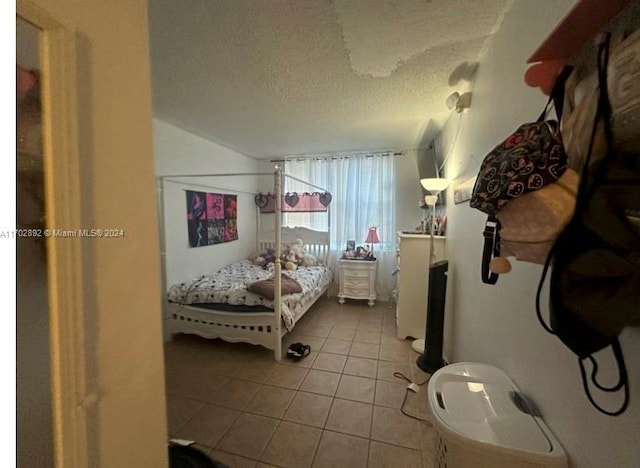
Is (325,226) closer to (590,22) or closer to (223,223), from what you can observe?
(223,223)

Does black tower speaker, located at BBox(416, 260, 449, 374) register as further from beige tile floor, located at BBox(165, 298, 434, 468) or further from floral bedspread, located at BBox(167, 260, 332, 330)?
floral bedspread, located at BBox(167, 260, 332, 330)

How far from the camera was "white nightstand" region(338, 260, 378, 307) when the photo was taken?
392 centimetres

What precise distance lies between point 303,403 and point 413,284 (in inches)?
63.4

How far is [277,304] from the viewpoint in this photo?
2.50 meters

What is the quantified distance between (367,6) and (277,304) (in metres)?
2.25

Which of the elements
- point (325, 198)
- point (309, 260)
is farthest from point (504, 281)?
point (325, 198)

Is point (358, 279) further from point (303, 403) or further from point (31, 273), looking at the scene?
point (31, 273)

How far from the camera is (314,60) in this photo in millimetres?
1760

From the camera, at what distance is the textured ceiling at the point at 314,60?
1.35 m

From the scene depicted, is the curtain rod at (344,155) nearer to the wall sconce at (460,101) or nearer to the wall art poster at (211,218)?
the wall art poster at (211,218)

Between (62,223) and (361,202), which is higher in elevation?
(361,202)

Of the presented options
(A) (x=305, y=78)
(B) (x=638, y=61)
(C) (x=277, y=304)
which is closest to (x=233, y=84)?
(A) (x=305, y=78)

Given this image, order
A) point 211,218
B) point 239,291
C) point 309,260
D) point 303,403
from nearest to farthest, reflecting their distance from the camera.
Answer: point 303,403
point 239,291
point 211,218
point 309,260

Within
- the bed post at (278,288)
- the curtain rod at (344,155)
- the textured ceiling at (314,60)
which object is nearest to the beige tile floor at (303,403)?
the bed post at (278,288)
